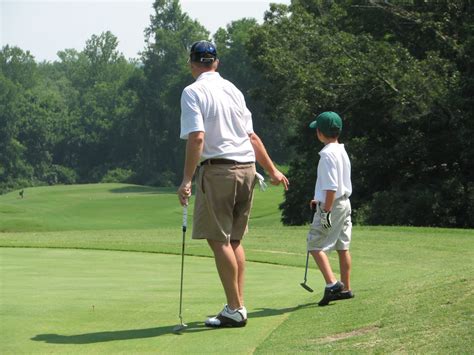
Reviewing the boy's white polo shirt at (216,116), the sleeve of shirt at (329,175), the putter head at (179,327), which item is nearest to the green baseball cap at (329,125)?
the sleeve of shirt at (329,175)

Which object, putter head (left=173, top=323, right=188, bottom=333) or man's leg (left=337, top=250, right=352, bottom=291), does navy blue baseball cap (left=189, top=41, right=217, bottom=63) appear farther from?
man's leg (left=337, top=250, right=352, bottom=291)

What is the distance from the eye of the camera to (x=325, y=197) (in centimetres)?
825

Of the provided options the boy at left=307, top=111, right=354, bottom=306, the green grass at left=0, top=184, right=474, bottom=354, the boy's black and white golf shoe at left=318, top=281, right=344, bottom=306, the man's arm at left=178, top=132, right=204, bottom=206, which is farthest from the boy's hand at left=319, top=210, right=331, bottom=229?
the man's arm at left=178, top=132, right=204, bottom=206

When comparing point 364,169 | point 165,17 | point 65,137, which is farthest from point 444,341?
point 165,17

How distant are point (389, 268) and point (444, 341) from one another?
6.36 meters

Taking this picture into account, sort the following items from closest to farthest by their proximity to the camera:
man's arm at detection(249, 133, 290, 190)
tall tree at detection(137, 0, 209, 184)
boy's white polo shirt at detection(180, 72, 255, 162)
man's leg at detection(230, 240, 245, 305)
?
boy's white polo shirt at detection(180, 72, 255, 162)
man's leg at detection(230, 240, 245, 305)
man's arm at detection(249, 133, 290, 190)
tall tree at detection(137, 0, 209, 184)

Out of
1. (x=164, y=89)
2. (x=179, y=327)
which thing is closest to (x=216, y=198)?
(x=179, y=327)

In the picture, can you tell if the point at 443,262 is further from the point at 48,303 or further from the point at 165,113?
the point at 165,113

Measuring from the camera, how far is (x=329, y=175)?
8.25 meters

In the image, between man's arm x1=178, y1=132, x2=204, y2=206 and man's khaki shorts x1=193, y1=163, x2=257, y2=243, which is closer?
man's arm x1=178, y1=132, x2=204, y2=206

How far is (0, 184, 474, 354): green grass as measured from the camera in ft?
20.3

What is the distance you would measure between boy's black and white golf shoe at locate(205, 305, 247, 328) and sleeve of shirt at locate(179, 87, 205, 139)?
127cm

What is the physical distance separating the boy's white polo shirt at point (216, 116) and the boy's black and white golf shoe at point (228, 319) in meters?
1.09

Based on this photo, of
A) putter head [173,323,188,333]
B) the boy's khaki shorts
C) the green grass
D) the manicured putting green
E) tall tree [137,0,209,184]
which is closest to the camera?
the green grass
